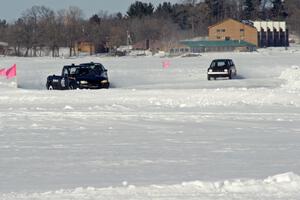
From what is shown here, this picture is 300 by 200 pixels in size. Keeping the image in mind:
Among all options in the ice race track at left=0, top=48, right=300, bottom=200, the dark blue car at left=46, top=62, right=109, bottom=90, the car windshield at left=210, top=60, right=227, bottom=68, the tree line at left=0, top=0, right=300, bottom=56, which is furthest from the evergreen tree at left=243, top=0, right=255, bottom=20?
the ice race track at left=0, top=48, right=300, bottom=200

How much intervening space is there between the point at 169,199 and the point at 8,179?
2774 mm

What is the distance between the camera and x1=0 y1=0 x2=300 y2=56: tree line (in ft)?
433

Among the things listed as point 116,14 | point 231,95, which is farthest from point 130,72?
point 116,14

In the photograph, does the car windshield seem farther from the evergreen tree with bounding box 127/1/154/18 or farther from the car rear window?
the evergreen tree with bounding box 127/1/154/18

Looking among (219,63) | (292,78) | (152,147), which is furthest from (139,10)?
(152,147)

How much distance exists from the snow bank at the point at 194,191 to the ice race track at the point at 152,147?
0.04 ft

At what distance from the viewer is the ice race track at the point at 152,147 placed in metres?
9.23

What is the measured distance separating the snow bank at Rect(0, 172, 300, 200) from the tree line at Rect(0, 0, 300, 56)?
382 feet

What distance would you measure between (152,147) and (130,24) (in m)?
149

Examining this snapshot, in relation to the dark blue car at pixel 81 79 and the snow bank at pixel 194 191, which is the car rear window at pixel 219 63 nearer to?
the dark blue car at pixel 81 79

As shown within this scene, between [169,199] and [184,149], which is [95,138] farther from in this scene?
A: [169,199]

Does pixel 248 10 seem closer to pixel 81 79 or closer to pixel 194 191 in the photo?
pixel 81 79

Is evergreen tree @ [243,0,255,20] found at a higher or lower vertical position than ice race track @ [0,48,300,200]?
higher

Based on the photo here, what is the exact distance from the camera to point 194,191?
9039 millimetres
